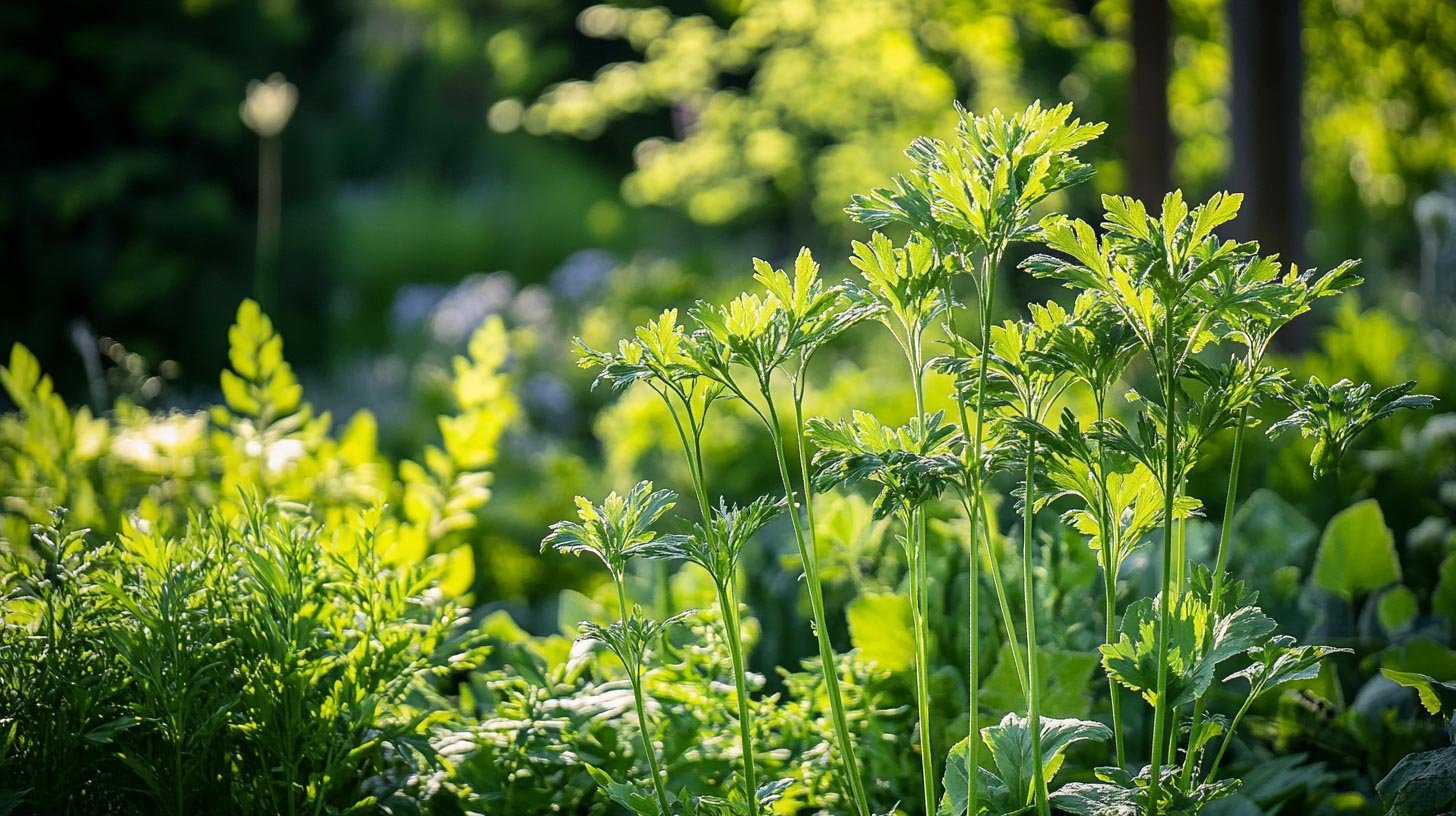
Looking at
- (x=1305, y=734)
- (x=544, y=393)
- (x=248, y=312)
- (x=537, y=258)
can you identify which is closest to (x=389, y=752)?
(x=248, y=312)

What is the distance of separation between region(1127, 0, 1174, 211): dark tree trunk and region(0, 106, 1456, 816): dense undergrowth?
110 inches

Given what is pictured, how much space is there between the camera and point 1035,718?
93 centimetres

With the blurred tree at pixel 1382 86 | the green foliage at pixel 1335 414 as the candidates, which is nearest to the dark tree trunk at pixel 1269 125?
the blurred tree at pixel 1382 86

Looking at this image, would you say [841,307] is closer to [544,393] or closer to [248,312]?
[248,312]

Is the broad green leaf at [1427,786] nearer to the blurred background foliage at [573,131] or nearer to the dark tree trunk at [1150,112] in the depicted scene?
the blurred background foliage at [573,131]

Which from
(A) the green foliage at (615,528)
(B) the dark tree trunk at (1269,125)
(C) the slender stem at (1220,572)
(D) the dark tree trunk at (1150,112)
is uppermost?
(D) the dark tree trunk at (1150,112)

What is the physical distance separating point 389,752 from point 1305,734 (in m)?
1.13

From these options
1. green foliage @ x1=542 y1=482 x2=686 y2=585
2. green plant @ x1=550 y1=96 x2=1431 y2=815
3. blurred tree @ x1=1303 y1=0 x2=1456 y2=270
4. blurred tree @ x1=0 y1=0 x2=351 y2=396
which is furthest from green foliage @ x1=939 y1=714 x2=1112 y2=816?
blurred tree @ x1=0 y1=0 x2=351 y2=396

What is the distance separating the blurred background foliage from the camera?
3.88 m

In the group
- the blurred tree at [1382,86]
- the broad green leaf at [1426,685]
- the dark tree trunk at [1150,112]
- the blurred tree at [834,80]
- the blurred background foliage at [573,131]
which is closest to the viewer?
the broad green leaf at [1426,685]

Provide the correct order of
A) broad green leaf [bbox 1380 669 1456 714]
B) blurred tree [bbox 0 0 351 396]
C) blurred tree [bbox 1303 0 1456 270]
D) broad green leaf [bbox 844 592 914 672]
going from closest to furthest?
broad green leaf [bbox 1380 669 1456 714] → broad green leaf [bbox 844 592 914 672] → blurred tree [bbox 1303 0 1456 270] → blurred tree [bbox 0 0 351 396]

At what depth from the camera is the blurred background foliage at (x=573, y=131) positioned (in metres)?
3.88

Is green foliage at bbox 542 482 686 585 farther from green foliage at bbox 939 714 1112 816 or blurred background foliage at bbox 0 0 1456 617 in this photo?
blurred background foliage at bbox 0 0 1456 617

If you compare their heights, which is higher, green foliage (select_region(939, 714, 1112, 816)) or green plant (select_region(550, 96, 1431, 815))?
green plant (select_region(550, 96, 1431, 815))
